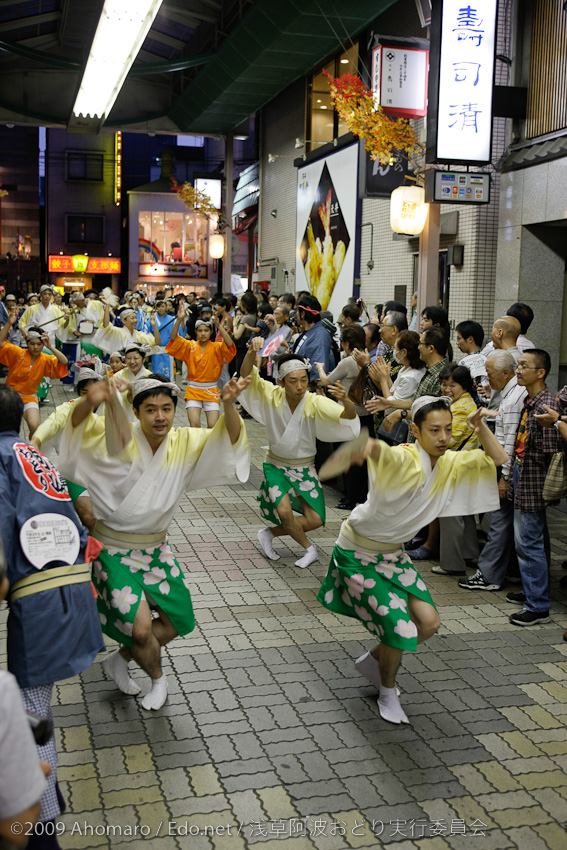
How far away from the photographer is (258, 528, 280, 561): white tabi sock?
6.95m

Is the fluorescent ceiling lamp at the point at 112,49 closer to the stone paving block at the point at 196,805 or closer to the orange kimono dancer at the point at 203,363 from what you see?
the orange kimono dancer at the point at 203,363

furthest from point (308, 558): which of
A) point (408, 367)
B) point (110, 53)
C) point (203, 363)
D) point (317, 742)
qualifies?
point (110, 53)

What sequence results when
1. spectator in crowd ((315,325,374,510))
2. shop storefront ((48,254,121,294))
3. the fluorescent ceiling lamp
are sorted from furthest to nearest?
shop storefront ((48,254,121,294)) → the fluorescent ceiling lamp → spectator in crowd ((315,325,374,510))

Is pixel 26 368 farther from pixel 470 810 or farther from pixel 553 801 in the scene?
pixel 553 801

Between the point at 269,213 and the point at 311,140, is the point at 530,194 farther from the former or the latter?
the point at 269,213

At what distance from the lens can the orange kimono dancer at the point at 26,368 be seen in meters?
9.31

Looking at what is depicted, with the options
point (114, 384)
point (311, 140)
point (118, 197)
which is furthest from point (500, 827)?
point (118, 197)

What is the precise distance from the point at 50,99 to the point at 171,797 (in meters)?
20.6

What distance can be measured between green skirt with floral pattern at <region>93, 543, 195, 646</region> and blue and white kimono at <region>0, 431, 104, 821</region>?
0.97 meters

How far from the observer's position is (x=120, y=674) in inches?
173

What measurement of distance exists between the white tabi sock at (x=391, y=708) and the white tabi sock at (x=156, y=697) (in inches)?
45.2

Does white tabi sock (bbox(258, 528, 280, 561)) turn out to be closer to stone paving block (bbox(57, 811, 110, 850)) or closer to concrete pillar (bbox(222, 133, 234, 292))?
stone paving block (bbox(57, 811, 110, 850))

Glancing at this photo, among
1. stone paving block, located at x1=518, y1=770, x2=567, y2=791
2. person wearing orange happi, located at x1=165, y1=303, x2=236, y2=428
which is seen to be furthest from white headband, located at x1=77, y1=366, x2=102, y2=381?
person wearing orange happi, located at x1=165, y1=303, x2=236, y2=428

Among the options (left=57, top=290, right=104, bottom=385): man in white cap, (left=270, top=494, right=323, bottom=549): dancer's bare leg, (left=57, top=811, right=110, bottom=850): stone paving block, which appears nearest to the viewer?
(left=57, top=811, right=110, bottom=850): stone paving block
